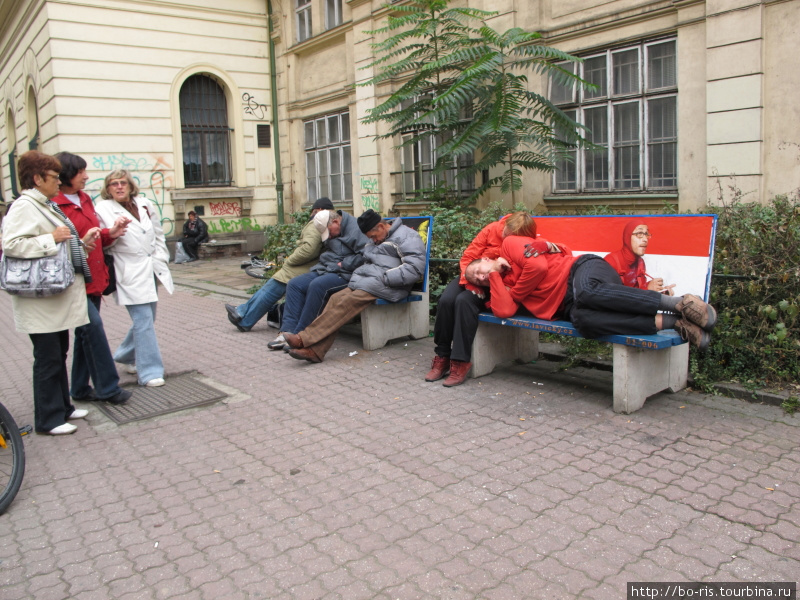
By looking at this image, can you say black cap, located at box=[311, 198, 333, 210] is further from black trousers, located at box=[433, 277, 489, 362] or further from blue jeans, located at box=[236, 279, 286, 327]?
black trousers, located at box=[433, 277, 489, 362]

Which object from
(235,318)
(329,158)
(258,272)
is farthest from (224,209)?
(235,318)

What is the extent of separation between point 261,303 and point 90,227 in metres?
2.90

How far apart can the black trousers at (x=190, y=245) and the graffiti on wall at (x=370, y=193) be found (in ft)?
17.1

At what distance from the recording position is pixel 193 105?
18109 millimetres

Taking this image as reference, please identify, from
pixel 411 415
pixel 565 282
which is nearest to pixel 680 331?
pixel 565 282

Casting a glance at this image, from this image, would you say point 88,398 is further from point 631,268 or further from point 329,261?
point 631,268

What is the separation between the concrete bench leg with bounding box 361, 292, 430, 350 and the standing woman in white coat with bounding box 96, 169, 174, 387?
6.36 feet

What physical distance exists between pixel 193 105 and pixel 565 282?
15.2 meters

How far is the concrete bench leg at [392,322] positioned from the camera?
274 inches

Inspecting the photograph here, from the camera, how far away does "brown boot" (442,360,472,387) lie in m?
5.63

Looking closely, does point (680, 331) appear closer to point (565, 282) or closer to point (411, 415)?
point (565, 282)

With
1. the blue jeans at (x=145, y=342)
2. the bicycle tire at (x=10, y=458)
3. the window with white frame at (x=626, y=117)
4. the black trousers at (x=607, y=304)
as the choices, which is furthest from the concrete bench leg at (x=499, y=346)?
the window with white frame at (x=626, y=117)

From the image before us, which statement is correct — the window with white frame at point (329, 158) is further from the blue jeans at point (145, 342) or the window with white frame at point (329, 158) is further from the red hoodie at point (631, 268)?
the red hoodie at point (631, 268)

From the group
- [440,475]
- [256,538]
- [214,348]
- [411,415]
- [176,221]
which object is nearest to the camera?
[256,538]
